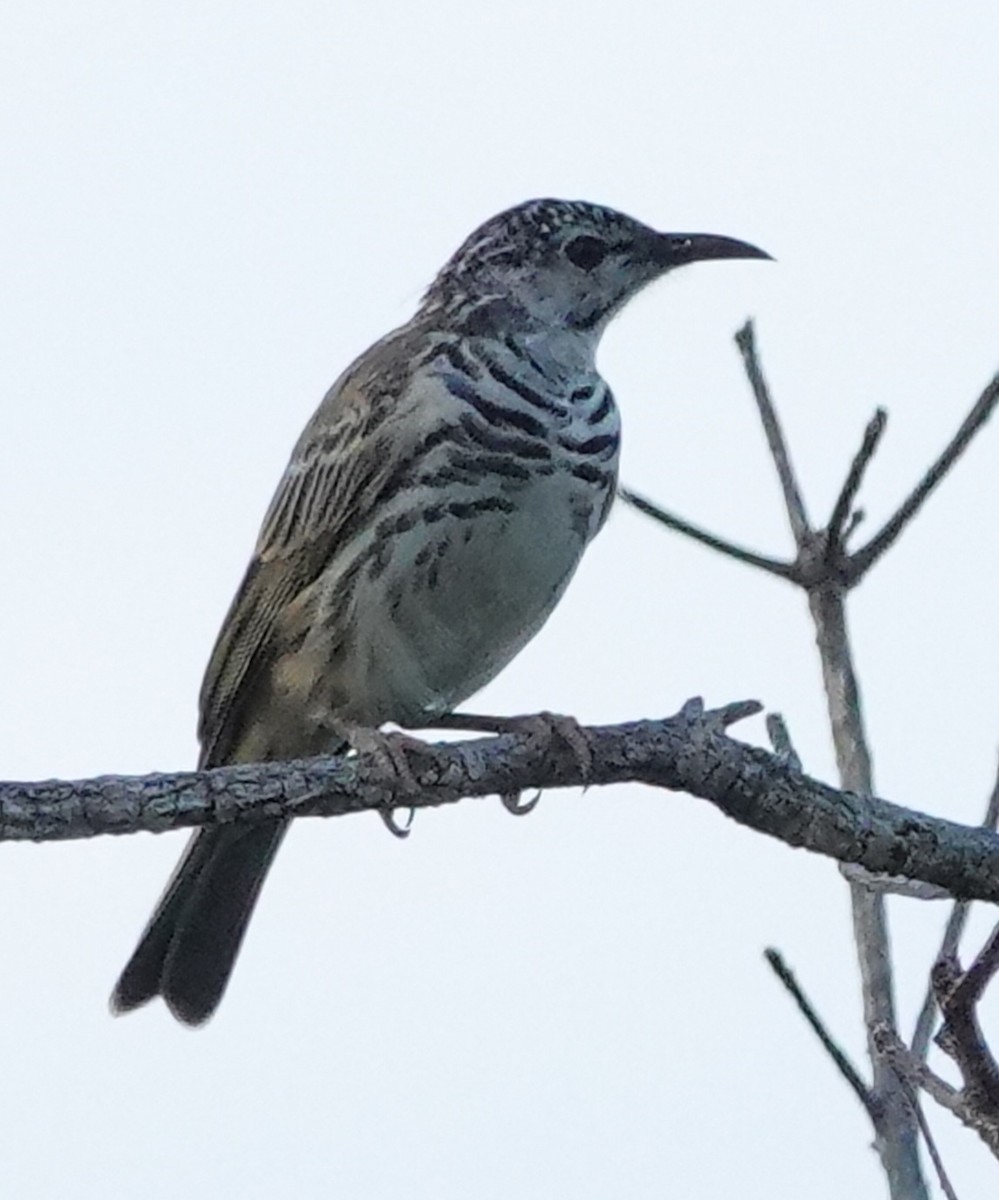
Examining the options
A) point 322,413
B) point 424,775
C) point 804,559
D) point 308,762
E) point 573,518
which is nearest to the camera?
point 308,762

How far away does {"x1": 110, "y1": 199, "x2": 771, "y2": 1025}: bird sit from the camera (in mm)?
6207

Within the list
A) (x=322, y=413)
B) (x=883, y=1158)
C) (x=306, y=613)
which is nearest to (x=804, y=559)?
(x=883, y=1158)

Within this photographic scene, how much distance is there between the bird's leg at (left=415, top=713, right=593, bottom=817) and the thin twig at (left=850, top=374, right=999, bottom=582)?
73 centimetres

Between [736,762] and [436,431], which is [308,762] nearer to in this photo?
[736,762]

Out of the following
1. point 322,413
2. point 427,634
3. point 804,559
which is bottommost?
point 804,559

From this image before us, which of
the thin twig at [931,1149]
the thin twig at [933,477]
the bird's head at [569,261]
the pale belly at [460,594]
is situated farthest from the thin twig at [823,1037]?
the bird's head at [569,261]

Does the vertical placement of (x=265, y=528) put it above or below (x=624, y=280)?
below

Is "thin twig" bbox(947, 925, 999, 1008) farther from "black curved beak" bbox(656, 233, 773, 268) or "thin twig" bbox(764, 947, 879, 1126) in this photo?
"black curved beak" bbox(656, 233, 773, 268)

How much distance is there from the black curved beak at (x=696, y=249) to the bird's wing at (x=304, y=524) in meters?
0.96

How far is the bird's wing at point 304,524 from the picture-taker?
6.45 metres

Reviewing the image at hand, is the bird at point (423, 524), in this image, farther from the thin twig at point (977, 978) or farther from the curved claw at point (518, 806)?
the thin twig at point (977, 978)

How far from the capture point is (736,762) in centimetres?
460

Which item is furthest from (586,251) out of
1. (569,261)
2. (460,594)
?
(460,594)

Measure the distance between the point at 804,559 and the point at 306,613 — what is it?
6.27 feet
